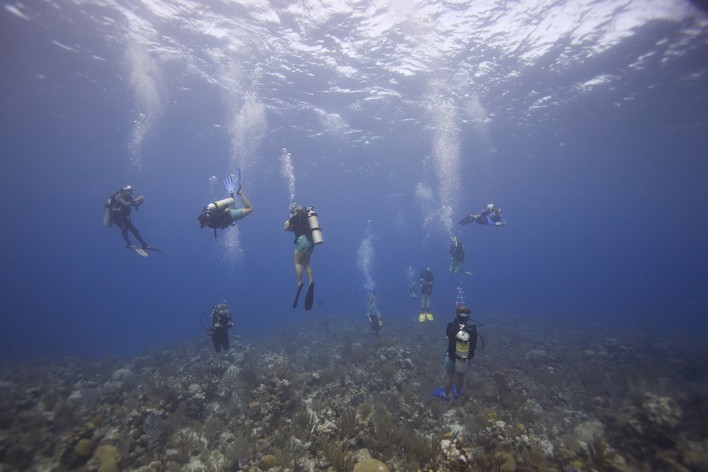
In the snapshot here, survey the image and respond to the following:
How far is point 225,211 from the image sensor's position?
830 cm

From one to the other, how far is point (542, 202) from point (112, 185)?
7419 centimetres

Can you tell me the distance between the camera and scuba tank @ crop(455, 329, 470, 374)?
22.9 feet

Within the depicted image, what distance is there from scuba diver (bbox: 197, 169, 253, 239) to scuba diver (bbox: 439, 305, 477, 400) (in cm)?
628

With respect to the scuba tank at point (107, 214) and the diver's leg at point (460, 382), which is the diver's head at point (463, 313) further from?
the scuba tank at point (107, 214)

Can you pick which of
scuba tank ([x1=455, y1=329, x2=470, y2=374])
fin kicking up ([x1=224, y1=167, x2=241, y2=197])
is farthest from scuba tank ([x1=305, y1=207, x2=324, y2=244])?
scuba tank ([x1=455, y1=329, x2=470, y2=374])

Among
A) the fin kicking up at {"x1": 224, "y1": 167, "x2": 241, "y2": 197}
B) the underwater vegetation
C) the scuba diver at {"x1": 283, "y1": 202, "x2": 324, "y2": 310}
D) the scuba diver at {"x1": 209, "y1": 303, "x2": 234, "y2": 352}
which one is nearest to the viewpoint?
Result: the underwater vegetation

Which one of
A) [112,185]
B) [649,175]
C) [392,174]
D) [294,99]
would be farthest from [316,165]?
[649,175]

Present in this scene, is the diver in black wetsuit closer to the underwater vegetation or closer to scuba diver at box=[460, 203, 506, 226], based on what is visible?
the underwater vegetation

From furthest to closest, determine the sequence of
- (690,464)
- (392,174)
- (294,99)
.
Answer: (392,174)
(294,99)
(690,464)

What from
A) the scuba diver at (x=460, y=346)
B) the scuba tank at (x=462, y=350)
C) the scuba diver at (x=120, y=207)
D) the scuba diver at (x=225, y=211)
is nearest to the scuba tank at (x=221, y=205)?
the scuba diver at (x=225, y=211)

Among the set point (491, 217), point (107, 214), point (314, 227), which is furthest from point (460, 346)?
point (107, 214)

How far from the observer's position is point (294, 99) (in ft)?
72.8

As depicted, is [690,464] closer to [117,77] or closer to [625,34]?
[625,34]

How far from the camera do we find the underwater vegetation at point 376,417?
5.76 metres
